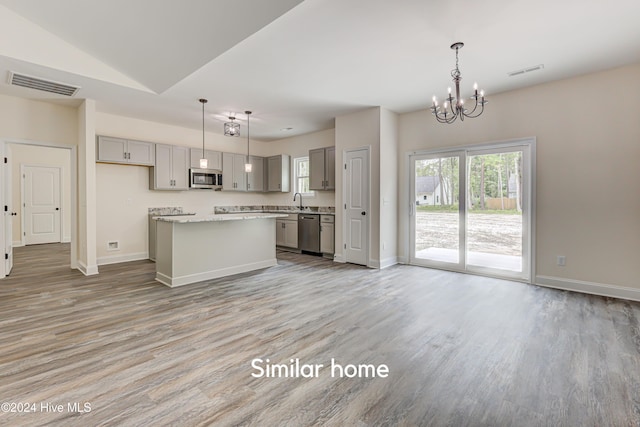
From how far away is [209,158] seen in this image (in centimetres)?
672

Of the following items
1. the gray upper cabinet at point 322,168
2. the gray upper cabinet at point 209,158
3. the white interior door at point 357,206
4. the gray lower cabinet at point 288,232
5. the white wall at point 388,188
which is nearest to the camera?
the white wall at point 388,188

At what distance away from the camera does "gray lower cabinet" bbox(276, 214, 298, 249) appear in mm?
6852

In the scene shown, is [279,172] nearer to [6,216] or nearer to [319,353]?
[6,216]

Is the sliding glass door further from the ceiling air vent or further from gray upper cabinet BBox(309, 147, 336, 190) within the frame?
the ceiling air vent

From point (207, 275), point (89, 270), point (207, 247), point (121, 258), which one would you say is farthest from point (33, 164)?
point (207, 275)

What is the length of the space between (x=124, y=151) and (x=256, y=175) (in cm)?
283

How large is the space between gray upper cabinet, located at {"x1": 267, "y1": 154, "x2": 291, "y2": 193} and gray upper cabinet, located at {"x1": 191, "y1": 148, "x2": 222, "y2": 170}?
4.26 feet

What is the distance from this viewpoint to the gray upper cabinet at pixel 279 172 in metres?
7.52

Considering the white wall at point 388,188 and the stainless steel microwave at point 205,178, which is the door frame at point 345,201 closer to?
the white wall at point 388,188

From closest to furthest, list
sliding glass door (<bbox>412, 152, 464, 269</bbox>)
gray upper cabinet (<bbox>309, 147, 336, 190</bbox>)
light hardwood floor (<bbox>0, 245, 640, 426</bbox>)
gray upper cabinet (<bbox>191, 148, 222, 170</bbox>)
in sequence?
light hardwood floor (<bbox>0, 245, 640, 426</bbox>) < sliding glass door (<bbox>412, 152, 464, 269</bbox>) < gray upper cabinet (<bbox>309, 147, 336, 190</bbox>) < gray upper cabinet (<bbox>191, 148, 222, 170</bbox>)

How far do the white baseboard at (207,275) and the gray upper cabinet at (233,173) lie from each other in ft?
8.53

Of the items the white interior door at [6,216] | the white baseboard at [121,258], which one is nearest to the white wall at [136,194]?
the white baseboard at [121,258]

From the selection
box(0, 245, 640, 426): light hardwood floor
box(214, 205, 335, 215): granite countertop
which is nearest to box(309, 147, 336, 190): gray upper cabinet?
box(214, 205, 335, 215): granite countertop

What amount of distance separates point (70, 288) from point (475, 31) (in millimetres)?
5537
